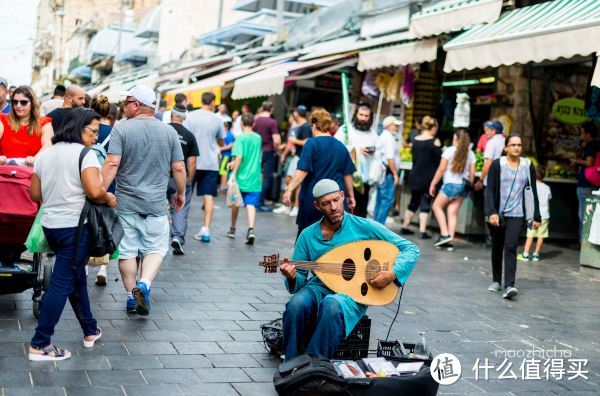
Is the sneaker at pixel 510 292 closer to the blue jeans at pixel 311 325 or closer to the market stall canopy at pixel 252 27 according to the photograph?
the blue jeans at pixel 311 325

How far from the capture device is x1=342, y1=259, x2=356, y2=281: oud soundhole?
17.1 feet

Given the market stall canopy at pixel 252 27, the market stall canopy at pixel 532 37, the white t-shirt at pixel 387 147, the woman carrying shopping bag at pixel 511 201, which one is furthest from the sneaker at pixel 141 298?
the market stall canopy at pixel 252 27

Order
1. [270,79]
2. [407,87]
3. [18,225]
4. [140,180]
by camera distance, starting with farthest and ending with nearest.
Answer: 1. [270,79]
2. [407,87]
3. [140,180]
4. [18,225]

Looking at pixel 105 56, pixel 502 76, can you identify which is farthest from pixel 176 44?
pixel 502 76

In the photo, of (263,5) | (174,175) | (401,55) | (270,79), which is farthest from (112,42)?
(174,175)

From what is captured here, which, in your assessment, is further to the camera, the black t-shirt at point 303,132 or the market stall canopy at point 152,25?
the market stall canopy at point 152,25

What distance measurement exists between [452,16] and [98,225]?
833 cm

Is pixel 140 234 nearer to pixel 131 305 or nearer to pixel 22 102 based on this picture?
pixel 131 305

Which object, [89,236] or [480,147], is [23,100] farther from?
[480,147]

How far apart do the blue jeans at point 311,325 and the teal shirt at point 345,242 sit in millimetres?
90

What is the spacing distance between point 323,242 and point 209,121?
6.16 meters

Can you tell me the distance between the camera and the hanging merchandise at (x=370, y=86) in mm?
16453

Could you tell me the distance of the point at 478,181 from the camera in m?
12.5

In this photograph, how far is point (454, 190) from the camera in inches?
485
